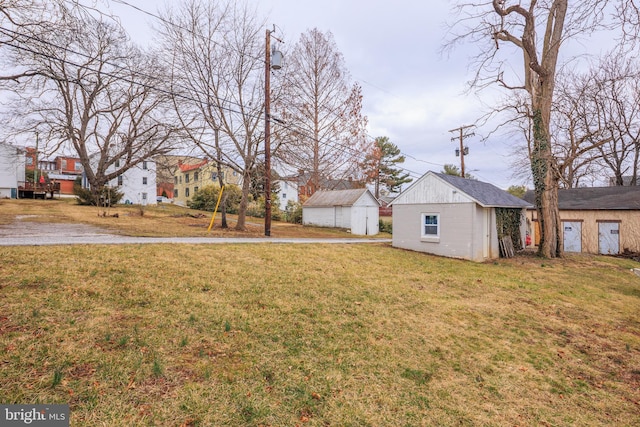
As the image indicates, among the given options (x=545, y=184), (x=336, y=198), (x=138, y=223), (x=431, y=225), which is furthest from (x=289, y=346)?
(x=336, y=198)

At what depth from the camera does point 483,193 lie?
1395 centimetres

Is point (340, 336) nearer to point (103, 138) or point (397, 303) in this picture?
point (397, 303)

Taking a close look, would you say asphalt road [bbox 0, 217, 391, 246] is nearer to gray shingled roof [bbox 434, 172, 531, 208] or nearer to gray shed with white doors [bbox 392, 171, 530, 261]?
gray shed with white doors [bbox 392, 171, 530, 261]

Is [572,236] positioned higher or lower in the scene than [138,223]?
lower

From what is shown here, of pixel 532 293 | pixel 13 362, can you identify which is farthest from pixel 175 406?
pixel 532 293

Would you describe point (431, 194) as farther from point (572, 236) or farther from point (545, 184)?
point (572, 236)

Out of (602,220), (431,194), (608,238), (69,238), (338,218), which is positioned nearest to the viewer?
(69,238)

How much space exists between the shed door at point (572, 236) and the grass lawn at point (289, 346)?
564 inches

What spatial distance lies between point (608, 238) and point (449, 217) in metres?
13.1

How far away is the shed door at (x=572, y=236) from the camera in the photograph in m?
19.5

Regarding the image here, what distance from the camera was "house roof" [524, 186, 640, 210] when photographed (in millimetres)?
17953

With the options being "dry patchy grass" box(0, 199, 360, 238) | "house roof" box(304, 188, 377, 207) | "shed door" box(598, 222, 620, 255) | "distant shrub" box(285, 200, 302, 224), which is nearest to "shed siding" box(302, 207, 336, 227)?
"house roof" box(304, 188, 377, 207)

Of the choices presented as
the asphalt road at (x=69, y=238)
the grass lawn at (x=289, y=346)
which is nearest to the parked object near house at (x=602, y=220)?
the grass lawn at (x=289, y=346)

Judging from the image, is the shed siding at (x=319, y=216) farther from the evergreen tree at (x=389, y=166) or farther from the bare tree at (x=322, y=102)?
the evergreen tree at (x=389, y=166)
